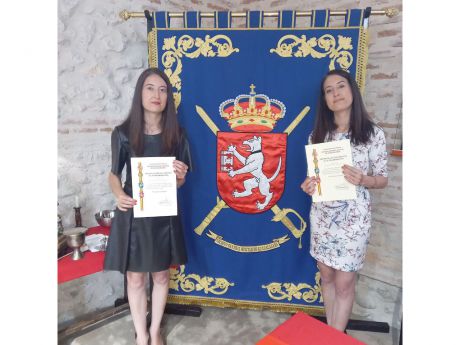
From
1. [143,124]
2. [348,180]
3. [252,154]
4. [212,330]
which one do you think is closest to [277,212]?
[252,154]

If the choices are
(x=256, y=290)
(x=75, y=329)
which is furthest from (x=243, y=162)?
(x=75, y=329)

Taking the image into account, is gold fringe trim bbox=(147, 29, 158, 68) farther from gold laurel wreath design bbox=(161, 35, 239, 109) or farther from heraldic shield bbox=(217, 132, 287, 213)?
heraldic shield bbox=(217, 132, 287, 213)

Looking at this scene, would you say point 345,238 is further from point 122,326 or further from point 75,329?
point 75,329

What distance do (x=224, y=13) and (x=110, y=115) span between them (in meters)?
1.09

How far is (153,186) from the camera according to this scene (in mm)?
1771

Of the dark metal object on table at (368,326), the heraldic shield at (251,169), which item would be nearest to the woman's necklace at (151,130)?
the heraldic shield at (251,169)

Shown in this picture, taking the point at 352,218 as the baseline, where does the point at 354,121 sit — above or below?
above

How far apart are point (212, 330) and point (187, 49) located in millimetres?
1956

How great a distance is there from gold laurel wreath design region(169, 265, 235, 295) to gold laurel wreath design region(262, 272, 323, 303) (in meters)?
0.30

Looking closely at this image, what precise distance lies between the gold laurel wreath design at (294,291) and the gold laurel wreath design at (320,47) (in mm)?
1446

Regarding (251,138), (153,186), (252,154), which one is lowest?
(153,186)

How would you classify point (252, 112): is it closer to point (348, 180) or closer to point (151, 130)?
point (151, 130)
